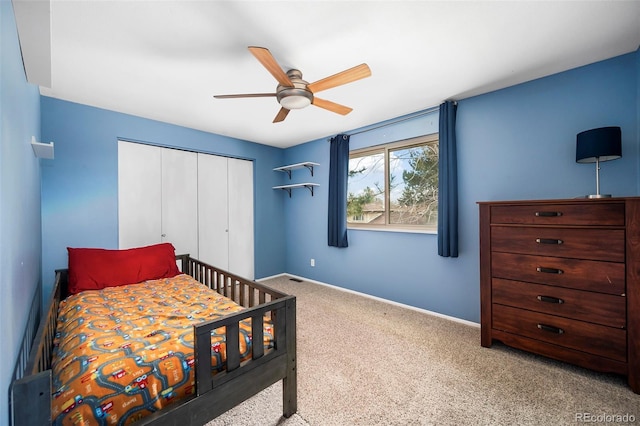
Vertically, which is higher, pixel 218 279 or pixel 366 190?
pixel 366 190

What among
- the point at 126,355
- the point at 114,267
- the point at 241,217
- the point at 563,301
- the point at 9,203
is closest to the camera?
the point at 9,203

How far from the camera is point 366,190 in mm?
3580

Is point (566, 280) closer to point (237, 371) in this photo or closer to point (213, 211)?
point (237, 371)

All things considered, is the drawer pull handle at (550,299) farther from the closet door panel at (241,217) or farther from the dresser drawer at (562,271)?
the closet door panel at (241,217)

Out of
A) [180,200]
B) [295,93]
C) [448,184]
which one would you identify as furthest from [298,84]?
[180,200]

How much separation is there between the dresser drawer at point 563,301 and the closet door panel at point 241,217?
10.8ft

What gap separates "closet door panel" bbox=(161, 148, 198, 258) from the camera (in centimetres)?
325

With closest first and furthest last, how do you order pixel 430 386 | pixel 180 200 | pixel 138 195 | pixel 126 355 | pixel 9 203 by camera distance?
pixel 9 203
pixel 126 355
pixel 430 386
pixel 138 195
pixel 180 200

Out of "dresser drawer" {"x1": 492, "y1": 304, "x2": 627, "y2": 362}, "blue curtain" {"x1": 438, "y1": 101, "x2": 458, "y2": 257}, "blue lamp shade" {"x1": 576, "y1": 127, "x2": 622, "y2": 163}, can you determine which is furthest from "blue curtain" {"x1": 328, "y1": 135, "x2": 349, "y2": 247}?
"blue lamp shade" {"x1": 576, "y1": 127, "x2": 622, "y2": 163}

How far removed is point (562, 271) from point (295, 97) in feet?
7.46

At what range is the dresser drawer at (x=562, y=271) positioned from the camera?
5.37ft

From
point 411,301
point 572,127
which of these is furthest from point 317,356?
point 572,127

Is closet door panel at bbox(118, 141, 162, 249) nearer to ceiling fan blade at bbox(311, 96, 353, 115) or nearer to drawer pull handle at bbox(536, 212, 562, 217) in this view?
ceiling fan blade at bbox(311, 96, 353, 115)

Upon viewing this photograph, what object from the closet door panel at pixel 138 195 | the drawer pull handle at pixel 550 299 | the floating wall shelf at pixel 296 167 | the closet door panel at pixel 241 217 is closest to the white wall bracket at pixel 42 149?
the closet door panel at pixel 138 195
